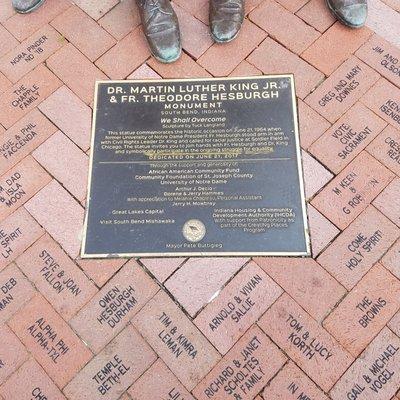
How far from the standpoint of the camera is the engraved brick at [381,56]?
2.37 metres

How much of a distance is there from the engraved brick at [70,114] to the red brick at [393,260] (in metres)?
1.51

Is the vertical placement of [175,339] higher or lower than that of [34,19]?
lower

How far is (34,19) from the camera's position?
258 cm

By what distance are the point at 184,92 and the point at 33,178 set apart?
0.88 metres

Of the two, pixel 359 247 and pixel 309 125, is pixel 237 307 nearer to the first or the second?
pixel 359 247

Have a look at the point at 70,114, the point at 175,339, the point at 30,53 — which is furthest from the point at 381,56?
the point at 30,53

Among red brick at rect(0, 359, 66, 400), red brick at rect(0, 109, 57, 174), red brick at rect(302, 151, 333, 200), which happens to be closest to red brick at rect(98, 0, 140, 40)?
red brick at rect(0, 109, 57, 174)

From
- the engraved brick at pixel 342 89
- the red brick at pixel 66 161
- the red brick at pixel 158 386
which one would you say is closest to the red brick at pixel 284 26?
the engraved brick at pixel 342 89

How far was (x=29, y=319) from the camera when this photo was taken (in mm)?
→ 1931

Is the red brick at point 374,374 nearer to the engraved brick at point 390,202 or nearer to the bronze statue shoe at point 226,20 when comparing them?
the engraved brick at point 390,202

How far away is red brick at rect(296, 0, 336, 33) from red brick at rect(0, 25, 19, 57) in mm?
1622

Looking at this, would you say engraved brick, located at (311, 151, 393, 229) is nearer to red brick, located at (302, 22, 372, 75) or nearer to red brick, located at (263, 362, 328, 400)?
red brick, located at (302, 22, 372, 75)

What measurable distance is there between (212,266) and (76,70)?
4.31ft

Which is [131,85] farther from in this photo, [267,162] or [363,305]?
[363,305]
